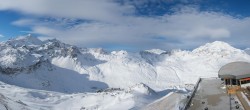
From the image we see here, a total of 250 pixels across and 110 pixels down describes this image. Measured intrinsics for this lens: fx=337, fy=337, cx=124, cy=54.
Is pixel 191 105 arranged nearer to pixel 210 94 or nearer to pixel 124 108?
pixel 210 94

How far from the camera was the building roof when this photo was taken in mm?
47450

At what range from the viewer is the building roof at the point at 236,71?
47450 mm

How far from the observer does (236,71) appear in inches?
1898

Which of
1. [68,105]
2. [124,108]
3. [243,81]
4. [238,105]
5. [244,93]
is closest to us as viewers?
[238,105]

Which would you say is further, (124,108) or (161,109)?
(124,108)

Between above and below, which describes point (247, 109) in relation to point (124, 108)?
above

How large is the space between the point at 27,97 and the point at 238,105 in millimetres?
139078

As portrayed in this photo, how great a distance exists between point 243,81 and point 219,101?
27.9 ft

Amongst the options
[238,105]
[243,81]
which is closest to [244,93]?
[243,81]

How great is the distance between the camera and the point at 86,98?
16125cm

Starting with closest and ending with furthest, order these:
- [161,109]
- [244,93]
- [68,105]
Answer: [244,93] < [161,109] < [68,105]

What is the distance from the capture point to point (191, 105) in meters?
38.2

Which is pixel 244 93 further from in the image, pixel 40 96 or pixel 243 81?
pixel 40 96

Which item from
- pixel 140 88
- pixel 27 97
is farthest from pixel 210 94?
pixel 27 97
